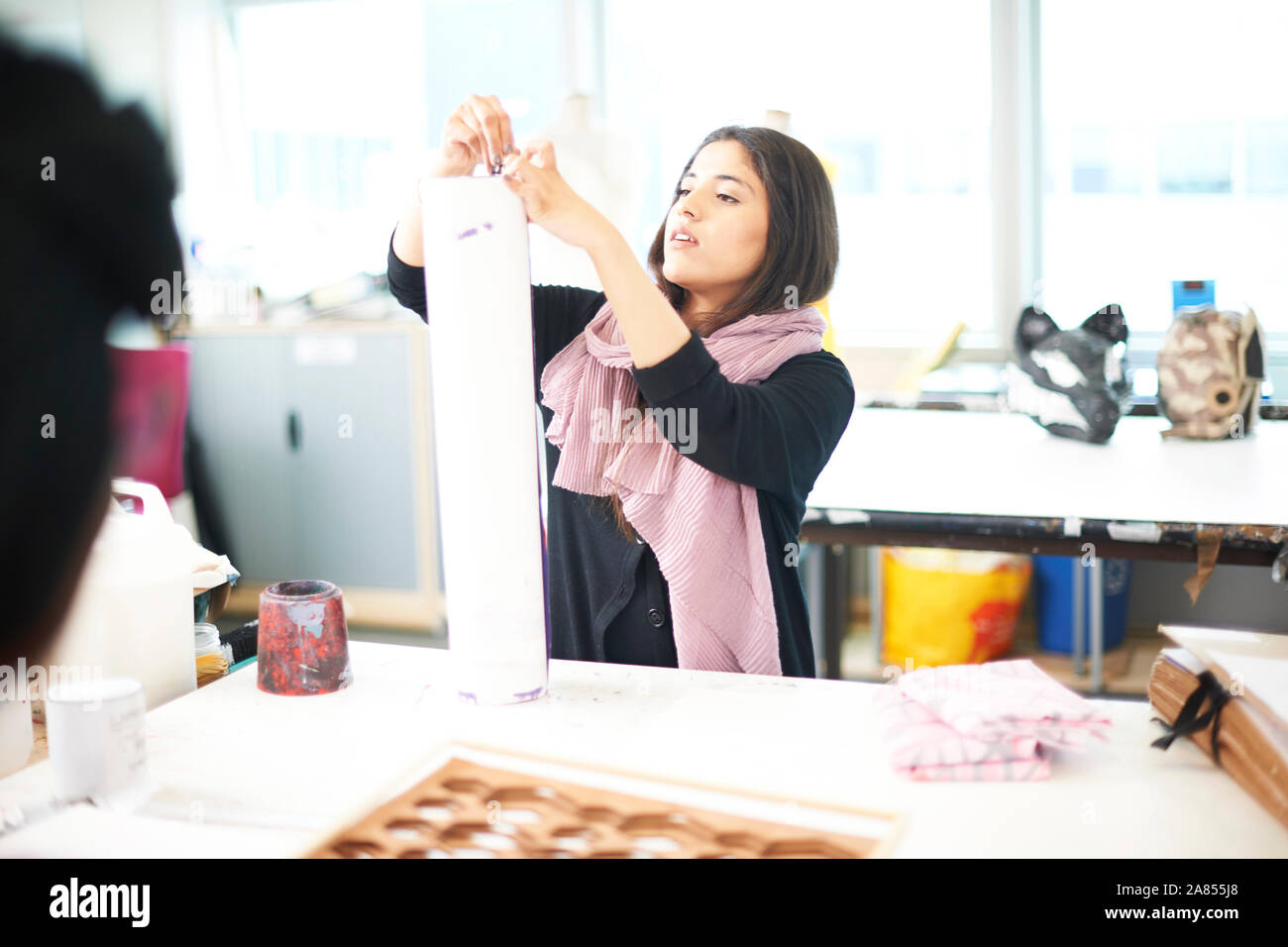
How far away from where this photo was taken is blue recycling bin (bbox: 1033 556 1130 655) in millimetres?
3086

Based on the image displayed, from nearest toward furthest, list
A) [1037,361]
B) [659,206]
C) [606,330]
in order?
[606,330], [1037,361], [659,206]

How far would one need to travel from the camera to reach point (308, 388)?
3566mm

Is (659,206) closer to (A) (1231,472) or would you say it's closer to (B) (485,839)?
(A) (1231,472)

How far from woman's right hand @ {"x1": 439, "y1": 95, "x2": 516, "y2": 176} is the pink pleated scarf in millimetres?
281

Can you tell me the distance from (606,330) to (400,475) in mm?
2222

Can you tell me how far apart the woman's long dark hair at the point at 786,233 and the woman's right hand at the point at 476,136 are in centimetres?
35

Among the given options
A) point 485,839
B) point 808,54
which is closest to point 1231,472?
point 485,839

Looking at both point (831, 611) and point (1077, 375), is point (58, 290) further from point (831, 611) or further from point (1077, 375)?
point (1077, 375)

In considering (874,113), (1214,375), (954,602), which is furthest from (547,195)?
(874,113)

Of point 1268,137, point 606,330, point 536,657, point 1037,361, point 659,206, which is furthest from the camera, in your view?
point 659,206

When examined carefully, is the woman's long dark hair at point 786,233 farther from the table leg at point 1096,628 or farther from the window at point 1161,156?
the window at point 1161,156

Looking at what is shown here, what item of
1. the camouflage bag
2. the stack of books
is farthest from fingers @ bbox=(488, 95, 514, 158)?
the camouflage bag

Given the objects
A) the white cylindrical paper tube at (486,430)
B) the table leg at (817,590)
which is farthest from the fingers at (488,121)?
the table leg at (817,590)

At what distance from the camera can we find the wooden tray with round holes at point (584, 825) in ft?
2.62
